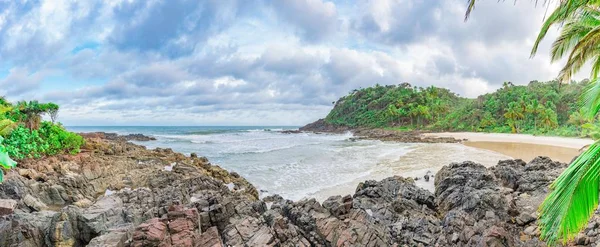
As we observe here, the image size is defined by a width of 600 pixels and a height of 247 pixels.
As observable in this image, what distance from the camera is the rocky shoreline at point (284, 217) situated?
5.66 meters

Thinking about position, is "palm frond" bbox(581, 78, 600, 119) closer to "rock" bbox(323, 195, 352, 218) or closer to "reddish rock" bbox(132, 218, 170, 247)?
"rock" bbox(323, 195, 352, 218)

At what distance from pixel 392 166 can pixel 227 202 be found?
14.6 meters

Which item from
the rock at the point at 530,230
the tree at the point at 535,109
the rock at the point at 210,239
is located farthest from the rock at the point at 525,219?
the tree at the point at 535,109

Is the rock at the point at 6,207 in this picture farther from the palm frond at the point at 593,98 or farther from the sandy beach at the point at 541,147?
the sandy beach at the point at 541,147

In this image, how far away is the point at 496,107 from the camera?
60.2 meters

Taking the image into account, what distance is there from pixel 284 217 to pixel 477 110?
6751cm

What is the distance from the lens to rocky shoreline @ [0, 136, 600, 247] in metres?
5.66

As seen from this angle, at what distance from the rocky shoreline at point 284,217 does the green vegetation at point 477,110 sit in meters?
20.0

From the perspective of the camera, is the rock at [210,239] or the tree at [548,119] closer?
the rock at [210,239]

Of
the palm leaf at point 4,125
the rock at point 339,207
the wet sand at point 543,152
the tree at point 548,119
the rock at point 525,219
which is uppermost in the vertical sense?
the tree at point 548,119

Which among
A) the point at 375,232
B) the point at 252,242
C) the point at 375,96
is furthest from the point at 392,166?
the point at 375,96

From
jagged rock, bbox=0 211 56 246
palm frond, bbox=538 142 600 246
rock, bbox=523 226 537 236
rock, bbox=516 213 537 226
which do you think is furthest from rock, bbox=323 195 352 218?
jagged rock, bbox=0 211 56 246

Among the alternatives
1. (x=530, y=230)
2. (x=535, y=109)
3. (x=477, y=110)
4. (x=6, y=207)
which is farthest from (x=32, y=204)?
(x=477, y=110)

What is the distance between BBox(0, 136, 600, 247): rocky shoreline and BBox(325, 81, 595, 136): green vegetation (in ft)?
65.8
